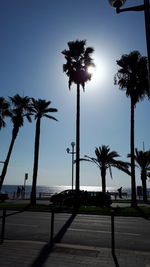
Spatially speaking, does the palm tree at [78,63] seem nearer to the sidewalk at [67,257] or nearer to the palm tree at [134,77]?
the palm tree at [134,77]

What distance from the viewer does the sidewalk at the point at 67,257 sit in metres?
5.91

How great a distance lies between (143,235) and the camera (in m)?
10.3

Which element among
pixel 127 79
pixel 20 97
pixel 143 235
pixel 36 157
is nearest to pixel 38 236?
pixel 143 235

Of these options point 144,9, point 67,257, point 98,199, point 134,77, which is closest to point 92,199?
point 98,199

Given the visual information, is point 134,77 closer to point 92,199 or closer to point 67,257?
point 92,199

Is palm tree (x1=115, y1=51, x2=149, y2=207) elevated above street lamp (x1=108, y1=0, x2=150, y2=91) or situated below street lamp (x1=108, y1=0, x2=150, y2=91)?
above

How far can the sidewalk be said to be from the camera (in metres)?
5.91

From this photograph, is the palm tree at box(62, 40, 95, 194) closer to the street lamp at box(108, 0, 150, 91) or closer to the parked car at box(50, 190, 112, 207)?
the parked car at box(50, 190, 112, 207)

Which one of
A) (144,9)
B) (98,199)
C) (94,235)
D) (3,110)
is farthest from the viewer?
(3,110)

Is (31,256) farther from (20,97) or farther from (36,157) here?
(20,97)

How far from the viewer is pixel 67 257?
6449 mm

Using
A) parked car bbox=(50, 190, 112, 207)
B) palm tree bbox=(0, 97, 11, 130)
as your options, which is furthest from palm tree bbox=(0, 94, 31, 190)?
parked car bbox=(50, 190, 112, 207)

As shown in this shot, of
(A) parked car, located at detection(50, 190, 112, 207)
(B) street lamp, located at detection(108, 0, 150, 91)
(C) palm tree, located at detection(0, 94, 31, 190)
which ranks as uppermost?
(C) palm tree, located at detection(0, 94, 31, 190)

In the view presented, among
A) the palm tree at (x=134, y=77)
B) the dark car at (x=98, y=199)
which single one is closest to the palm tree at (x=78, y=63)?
the palm tree at (x=134, y=77)
